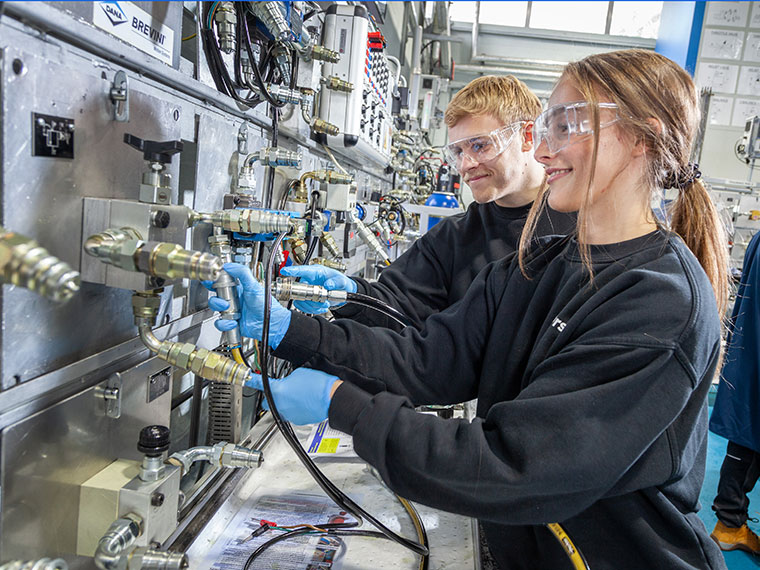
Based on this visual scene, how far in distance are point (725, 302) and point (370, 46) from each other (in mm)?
1661

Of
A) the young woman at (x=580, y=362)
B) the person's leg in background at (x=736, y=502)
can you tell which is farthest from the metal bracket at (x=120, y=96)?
the person's leg in background at (x=736, y=502)

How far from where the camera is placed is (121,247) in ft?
1.83

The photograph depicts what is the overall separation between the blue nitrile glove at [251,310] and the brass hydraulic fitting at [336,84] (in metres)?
0.97

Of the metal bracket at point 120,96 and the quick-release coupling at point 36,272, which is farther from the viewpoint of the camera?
the metal bracket at point 120,96

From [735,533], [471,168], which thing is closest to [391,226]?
[471,168]

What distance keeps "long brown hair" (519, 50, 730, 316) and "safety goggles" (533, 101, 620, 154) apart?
0.04 ft

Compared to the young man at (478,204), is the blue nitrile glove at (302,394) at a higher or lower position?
lower

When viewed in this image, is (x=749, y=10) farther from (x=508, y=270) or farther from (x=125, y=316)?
(x=125, y=316)

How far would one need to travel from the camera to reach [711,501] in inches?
98.8

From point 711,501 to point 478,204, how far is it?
6.73 feet

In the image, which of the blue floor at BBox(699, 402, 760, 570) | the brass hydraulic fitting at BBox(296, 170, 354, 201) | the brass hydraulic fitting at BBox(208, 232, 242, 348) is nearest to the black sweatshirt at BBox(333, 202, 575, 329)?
the brass hydraulic fitting at BBox(296, 170, 354, 201)

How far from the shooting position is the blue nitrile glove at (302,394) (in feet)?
2.46

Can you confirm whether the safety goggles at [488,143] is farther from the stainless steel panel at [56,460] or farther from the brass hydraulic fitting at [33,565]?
the brass hydraulic fitting at [33,565]

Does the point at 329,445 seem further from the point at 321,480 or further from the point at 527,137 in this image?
the point at 527,137
